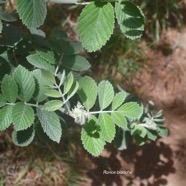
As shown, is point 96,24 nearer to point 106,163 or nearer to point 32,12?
point 32,12

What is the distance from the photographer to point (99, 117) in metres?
1.24

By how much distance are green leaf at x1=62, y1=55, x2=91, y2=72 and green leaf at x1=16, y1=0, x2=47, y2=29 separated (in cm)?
36

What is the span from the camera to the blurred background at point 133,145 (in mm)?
2377

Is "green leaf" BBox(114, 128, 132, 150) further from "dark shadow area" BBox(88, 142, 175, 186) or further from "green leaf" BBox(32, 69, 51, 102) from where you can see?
"dark shadow area" BBox(88, 142, 175, 186)

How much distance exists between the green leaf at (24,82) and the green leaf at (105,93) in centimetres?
22

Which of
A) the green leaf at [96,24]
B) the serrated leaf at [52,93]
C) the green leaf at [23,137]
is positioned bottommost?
the green leaf at [23,137]

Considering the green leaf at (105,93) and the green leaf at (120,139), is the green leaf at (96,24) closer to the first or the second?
the green leaf at (105,93)

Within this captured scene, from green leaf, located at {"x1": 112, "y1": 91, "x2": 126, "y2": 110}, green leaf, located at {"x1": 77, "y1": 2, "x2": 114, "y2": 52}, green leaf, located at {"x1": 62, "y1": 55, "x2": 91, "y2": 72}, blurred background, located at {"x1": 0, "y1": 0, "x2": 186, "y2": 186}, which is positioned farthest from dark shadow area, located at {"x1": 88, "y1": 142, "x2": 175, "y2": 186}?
green leaf, located at {"x1": 77, "y1": 2, "x2": 114, "y2": 52}

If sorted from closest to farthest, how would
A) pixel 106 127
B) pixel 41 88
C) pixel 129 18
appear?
pixel 129 18 < pixel 106 127 < pixel 41 88

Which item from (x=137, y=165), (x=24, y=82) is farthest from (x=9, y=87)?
(x=137, y=165)

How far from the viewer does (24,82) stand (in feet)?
4.06

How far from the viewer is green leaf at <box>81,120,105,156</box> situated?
1.18 metres

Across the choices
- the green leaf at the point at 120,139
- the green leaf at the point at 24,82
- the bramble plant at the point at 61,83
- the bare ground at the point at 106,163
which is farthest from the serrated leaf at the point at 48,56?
the bare ground at the point at 106,163

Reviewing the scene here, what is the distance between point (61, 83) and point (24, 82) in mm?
124
